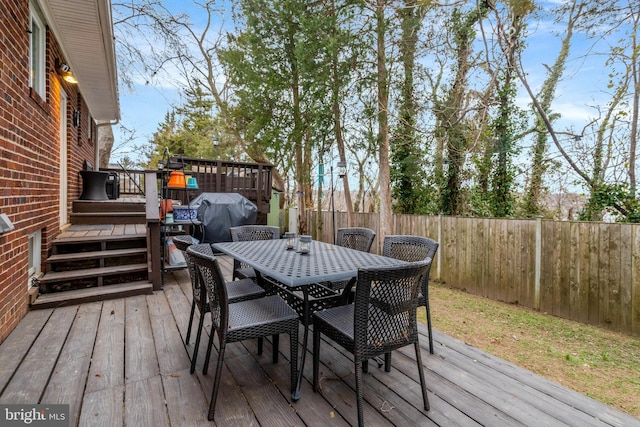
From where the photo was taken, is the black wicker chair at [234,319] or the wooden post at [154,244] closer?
the black wicker chair at [234,319]

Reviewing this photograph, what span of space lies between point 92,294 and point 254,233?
1.94 metres

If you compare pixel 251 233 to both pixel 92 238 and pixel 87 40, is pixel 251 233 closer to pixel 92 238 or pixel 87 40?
pixel 92 238

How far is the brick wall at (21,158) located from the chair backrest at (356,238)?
300 centimetres

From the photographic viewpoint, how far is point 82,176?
6.27m

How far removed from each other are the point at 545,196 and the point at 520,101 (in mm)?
1920

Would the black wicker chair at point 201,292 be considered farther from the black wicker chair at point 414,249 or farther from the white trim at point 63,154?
the white trim at point 63,154

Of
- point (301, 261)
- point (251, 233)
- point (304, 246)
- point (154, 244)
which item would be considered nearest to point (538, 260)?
point (304, 246)

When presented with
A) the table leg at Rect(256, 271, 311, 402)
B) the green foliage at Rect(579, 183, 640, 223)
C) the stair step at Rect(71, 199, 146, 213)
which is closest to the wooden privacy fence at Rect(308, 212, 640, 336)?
the green foliage at Rect(579, 183, 640, 223)

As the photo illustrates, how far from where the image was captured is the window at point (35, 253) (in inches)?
137

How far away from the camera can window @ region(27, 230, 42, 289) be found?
3.49 meters

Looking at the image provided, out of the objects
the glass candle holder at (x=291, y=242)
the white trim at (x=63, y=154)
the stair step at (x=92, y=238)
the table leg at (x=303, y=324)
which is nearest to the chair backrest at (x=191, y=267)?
the table leg at (x=303, y=324)

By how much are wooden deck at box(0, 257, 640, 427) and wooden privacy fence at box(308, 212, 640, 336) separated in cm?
270

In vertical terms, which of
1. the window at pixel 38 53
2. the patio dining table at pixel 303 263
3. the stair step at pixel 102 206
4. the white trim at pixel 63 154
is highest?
the window at pixel 38 53

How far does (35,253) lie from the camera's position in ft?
11.8
